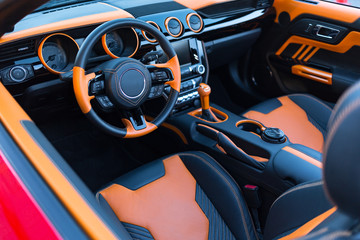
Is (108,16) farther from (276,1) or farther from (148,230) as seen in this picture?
(276,1)

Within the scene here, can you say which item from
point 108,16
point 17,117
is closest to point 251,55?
point 108,16

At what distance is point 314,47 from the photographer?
2.47 metres

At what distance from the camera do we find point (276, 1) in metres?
2.62

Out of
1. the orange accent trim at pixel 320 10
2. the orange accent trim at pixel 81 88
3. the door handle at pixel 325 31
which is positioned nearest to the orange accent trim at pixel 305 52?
the door handle at pixel 325 31

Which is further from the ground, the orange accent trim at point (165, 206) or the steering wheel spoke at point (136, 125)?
the steering wheel spoke at point (136, 125)

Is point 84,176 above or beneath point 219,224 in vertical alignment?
beneath

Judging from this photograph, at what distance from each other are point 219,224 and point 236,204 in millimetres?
109

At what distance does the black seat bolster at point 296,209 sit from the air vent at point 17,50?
1216 mm

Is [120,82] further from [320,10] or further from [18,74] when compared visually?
[320,10]

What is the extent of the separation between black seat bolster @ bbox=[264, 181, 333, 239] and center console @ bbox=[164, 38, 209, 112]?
104 centimetres

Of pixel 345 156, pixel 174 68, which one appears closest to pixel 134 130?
Answer: pixel 174 68

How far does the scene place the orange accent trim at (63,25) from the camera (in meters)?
1.59

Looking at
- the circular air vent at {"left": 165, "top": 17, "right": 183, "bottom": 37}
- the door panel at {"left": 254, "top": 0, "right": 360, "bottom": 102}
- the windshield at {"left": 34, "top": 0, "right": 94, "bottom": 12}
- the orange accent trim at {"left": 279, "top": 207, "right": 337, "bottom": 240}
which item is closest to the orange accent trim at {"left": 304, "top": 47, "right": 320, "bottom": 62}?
the door panel at {"left": 254, "top": 0, "right": 360, "bottom": 102}

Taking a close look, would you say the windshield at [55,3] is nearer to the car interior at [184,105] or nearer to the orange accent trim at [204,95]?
the car interior at [184,105]
